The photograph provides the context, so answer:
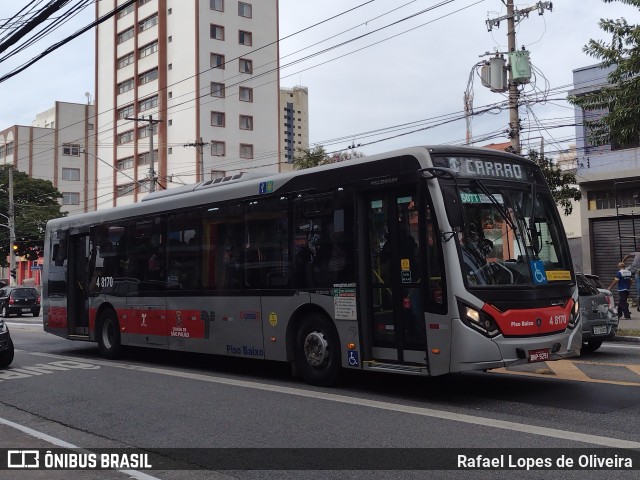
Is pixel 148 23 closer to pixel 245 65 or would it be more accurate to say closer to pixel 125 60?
pixel 125 60

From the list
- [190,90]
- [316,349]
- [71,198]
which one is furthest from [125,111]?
[316,349]

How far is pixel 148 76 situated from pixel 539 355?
171 feet

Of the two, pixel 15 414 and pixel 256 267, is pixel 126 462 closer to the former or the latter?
pixel 15 414

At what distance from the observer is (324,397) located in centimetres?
895

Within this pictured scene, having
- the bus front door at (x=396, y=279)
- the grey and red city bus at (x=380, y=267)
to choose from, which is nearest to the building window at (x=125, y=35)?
the grey and red city bus at (x=380, y=267)

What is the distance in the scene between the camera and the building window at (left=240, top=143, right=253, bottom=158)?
54.3 meters

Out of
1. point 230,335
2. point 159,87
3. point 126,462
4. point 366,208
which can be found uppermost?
point 159,87

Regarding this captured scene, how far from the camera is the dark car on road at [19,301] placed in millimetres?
35438

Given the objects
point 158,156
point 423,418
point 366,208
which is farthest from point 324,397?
point 158,156

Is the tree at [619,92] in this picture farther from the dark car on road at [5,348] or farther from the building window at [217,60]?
the building window at [217,60]

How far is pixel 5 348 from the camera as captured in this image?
42.7ft

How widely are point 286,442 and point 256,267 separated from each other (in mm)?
4386

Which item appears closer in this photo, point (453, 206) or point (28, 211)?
point (453, 206)

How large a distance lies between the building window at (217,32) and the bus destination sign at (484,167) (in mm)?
47875
